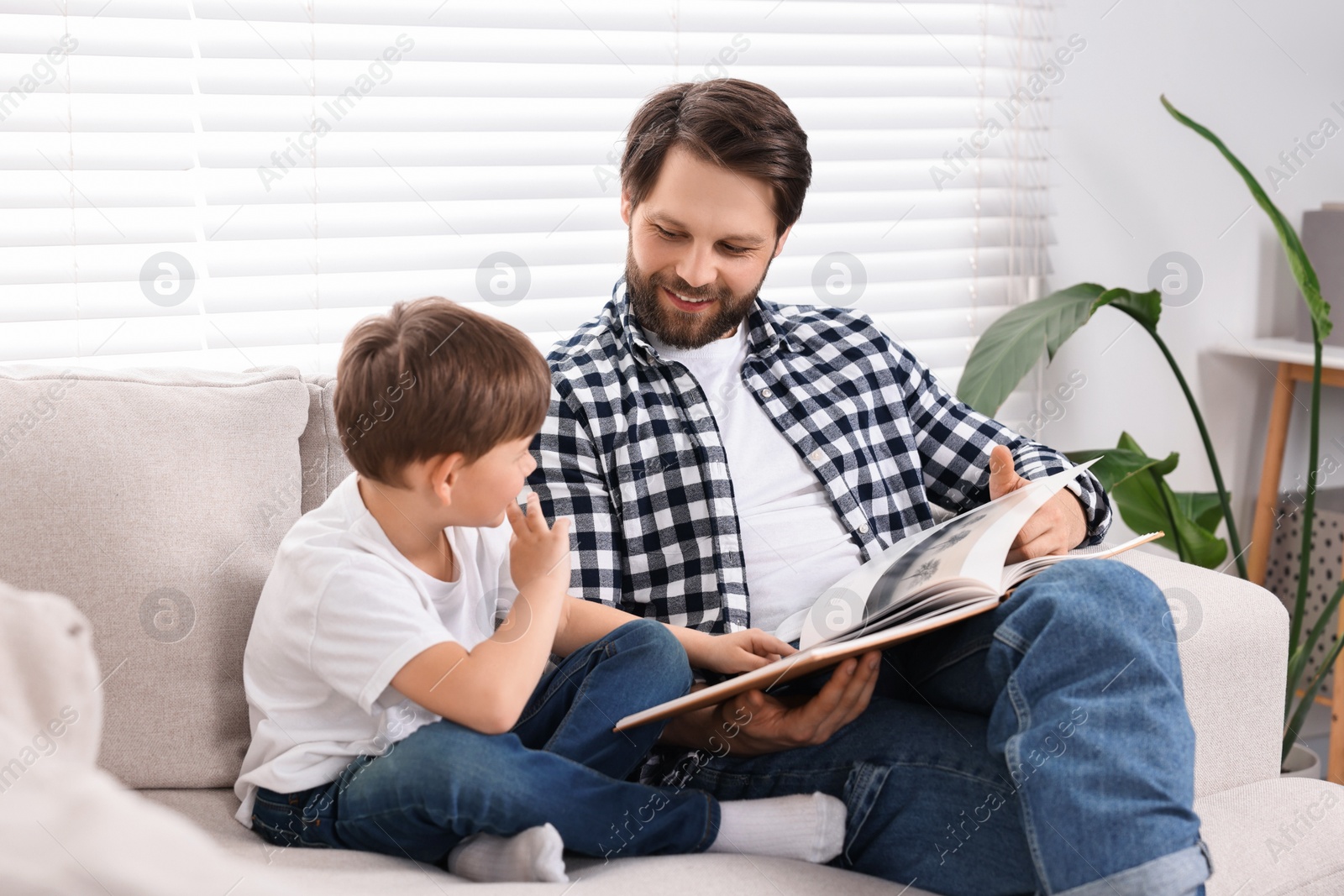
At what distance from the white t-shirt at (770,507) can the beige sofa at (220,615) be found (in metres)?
0.35

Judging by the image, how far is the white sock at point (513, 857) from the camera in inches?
34.6

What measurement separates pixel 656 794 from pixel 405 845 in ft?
0.73

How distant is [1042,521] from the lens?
121cm

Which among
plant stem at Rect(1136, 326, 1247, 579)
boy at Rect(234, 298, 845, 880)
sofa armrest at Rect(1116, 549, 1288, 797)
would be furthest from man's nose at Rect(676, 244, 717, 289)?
plant stem at Rect(1136, 326, 1247, 579)

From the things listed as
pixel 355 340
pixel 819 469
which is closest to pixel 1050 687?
pixel 819 469

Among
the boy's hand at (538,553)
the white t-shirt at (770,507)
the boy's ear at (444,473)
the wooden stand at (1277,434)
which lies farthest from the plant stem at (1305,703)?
the boy's ear at (444,473)

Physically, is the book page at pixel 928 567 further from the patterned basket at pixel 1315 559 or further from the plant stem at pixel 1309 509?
the patterned basket at pixel 1315 559

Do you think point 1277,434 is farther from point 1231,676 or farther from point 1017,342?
point 1231,676

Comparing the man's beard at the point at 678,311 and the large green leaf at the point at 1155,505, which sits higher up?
the man's beard at the point at 678,311

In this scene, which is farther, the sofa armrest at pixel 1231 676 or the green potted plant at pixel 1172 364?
the green potted plant at pixel 1172 364

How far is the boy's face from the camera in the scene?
964mm

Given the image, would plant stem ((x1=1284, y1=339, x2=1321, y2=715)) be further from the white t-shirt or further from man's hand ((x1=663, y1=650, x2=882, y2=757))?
man's hand ((x1=663, y1=650, x2=882, y2=757))

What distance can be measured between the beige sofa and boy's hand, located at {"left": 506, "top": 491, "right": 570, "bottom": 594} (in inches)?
10.0

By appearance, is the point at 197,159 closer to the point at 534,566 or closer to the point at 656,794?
the point at 534,566
